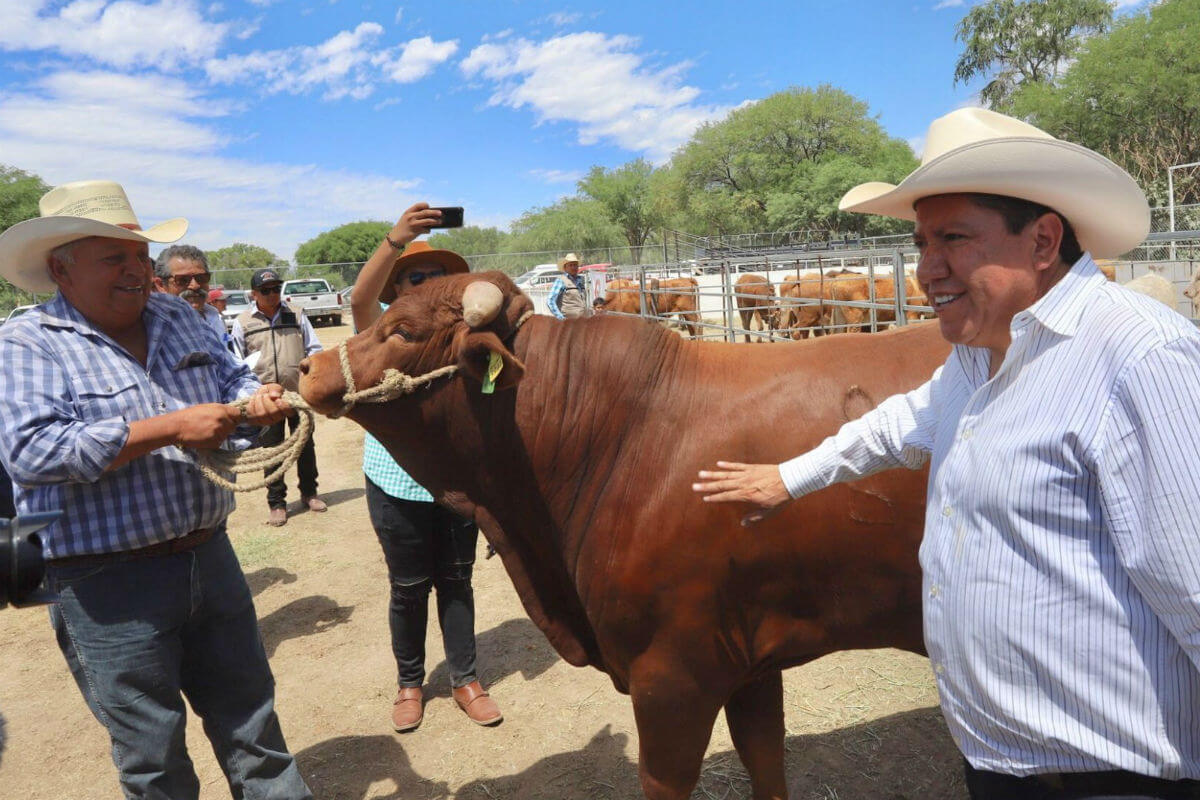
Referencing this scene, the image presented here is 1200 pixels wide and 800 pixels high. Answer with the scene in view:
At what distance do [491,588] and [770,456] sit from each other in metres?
3.60

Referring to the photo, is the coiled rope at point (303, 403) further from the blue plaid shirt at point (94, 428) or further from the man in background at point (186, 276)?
the man in background at point (186, 276)

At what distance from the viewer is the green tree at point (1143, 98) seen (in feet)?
84.1

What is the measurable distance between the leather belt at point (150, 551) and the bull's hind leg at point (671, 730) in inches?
59.0

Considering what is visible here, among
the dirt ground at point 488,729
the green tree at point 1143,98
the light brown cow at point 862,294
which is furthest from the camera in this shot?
the green tree at point 1143,98

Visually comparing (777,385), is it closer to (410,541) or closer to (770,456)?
(770,456)

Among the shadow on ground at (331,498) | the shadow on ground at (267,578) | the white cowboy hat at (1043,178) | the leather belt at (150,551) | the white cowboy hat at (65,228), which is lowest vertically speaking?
the shadow on ground at (267,578)

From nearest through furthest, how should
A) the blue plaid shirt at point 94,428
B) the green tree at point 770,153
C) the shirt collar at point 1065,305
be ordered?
the shirt collar at point 1065,305
the blue plaid shirt at point 94,428
the green tree at point 770,153

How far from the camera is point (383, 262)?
330 centimetres

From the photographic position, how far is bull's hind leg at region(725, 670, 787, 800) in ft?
9.36

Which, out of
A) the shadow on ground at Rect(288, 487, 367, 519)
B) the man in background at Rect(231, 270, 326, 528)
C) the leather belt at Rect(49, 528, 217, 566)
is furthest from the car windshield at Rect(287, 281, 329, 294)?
the leather belt at Rect(49, 528, 217, 566)

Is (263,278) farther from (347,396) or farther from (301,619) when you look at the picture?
(347,396)

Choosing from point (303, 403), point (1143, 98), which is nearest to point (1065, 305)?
point (303, 403)

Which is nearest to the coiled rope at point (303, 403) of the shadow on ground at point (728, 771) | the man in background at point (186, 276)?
the shadow on ground at point (728, 771)

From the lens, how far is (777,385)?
2.50m
